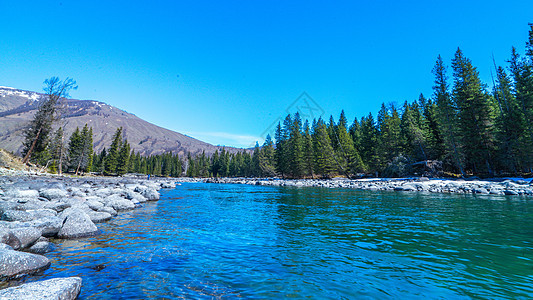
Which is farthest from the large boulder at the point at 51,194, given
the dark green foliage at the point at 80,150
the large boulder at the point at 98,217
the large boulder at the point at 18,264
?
the dark green foliage at the point at 80,150

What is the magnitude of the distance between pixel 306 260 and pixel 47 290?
14.4ft

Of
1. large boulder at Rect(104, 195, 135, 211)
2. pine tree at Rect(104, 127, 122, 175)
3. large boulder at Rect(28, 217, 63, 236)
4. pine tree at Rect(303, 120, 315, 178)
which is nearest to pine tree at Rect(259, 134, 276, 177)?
pine tree at Rect(303, 120, 315, 178)

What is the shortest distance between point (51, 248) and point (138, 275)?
11.1 ft

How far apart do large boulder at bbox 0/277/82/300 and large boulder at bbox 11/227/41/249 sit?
11.7ft

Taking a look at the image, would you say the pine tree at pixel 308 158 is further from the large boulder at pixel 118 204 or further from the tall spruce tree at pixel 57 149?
the tall spruce tree at pixel 57 149

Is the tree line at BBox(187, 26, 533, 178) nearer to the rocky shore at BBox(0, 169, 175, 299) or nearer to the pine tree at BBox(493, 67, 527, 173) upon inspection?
the pine tree at BBox(493, 67, 527, 173)

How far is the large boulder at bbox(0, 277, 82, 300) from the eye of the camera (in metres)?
2.83

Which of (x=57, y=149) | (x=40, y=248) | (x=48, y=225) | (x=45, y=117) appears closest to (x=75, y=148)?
(x=57, y=149)

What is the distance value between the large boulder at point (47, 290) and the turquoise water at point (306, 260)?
359 millimetres

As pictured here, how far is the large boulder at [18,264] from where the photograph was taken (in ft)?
12.9

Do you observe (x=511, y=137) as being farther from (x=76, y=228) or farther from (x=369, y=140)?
(x=76, y=228)

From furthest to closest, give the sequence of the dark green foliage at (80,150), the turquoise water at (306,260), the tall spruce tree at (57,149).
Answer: the dark green foliage at (80,150) < the tall spruce tree at (57,149) < the turquoise water at (306,260)

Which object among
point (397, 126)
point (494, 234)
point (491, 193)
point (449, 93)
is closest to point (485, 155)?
point (449, 93)

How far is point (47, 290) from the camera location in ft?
9.95
